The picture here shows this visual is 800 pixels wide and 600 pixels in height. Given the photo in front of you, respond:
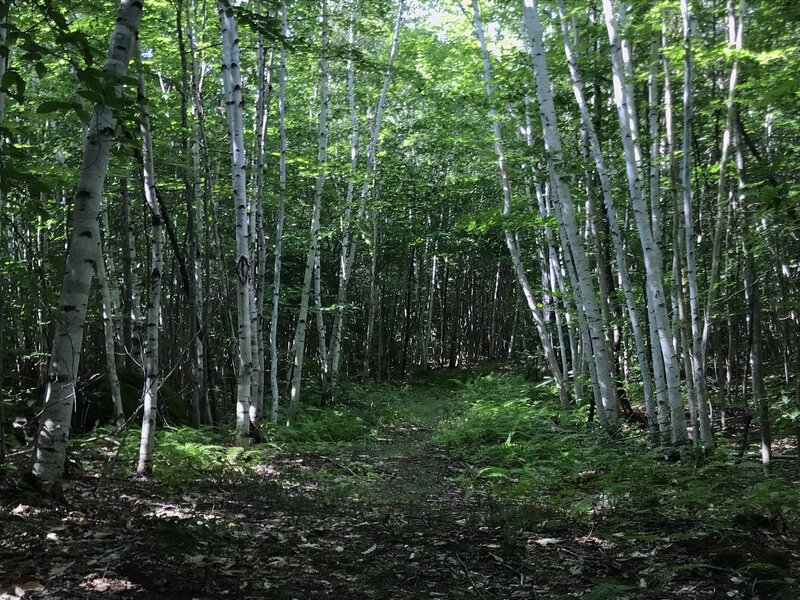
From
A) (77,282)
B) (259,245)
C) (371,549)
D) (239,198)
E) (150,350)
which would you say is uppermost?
(239,198)

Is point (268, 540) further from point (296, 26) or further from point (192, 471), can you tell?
point (296, 26)

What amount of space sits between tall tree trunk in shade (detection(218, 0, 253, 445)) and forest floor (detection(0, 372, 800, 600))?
247 centimetres

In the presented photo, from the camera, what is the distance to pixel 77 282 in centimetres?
422

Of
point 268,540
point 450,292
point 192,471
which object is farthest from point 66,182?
point 450,292

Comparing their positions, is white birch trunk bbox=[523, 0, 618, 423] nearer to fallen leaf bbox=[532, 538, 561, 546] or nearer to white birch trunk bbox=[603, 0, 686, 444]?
white birch trunk bbox=[603, 0, 686, 444]

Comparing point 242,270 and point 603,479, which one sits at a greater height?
point 242,270

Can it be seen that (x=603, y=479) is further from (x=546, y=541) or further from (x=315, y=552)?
(x=315, y=552)

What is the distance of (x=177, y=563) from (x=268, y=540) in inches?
40.1

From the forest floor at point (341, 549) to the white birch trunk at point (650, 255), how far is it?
2.83m

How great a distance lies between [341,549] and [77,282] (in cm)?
276

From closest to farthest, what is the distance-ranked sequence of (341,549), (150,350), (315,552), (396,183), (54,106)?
(54,106)
(315,552)
(341,549)
(150,350)
(396,183)

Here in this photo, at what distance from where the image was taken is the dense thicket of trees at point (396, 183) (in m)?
5.71

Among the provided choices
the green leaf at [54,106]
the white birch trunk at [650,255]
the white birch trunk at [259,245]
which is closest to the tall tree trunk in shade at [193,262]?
the white birch trunk at [259,245]

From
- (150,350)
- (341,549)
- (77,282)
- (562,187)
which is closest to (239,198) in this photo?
(150,350)
